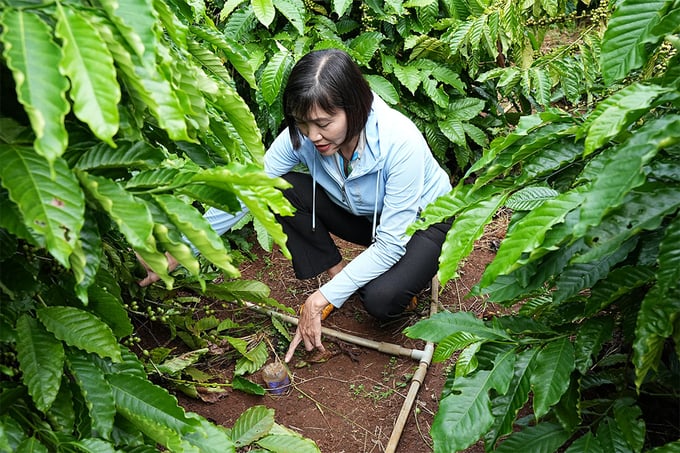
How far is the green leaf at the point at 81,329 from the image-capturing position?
49.3 inches

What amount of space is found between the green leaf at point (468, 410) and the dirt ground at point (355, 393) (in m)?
0.70

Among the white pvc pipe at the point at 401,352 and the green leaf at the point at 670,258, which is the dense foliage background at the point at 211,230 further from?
the white pvc pipe at the point at 401,352

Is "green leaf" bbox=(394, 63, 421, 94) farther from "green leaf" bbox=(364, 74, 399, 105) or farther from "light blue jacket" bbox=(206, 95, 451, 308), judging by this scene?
"light blue jacket" bbox=(206, 95, 451, 308)

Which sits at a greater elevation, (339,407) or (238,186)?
(238,186)

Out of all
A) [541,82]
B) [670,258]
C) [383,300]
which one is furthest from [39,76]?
[541,82]

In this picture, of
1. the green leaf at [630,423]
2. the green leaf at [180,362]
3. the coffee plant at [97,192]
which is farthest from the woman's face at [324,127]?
the green leaf at [630,423]

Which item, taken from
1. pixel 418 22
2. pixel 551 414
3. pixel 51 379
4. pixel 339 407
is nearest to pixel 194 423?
pixel 51 379

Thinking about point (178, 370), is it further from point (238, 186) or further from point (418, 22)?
point (418, 22)

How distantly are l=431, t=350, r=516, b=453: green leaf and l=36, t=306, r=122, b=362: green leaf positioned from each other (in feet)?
2.25

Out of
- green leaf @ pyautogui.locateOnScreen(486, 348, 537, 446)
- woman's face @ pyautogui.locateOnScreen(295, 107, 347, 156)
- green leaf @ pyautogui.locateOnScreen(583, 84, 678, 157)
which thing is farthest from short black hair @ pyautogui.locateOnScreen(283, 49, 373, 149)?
green leaf @ pyautogui.locateOnScreen(583, 84, 678, 157)

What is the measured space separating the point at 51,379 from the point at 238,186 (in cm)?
53

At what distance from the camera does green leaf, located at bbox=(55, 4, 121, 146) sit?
0.84 meters

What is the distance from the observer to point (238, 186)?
1024 mm

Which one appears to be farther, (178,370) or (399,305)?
(399,305)
